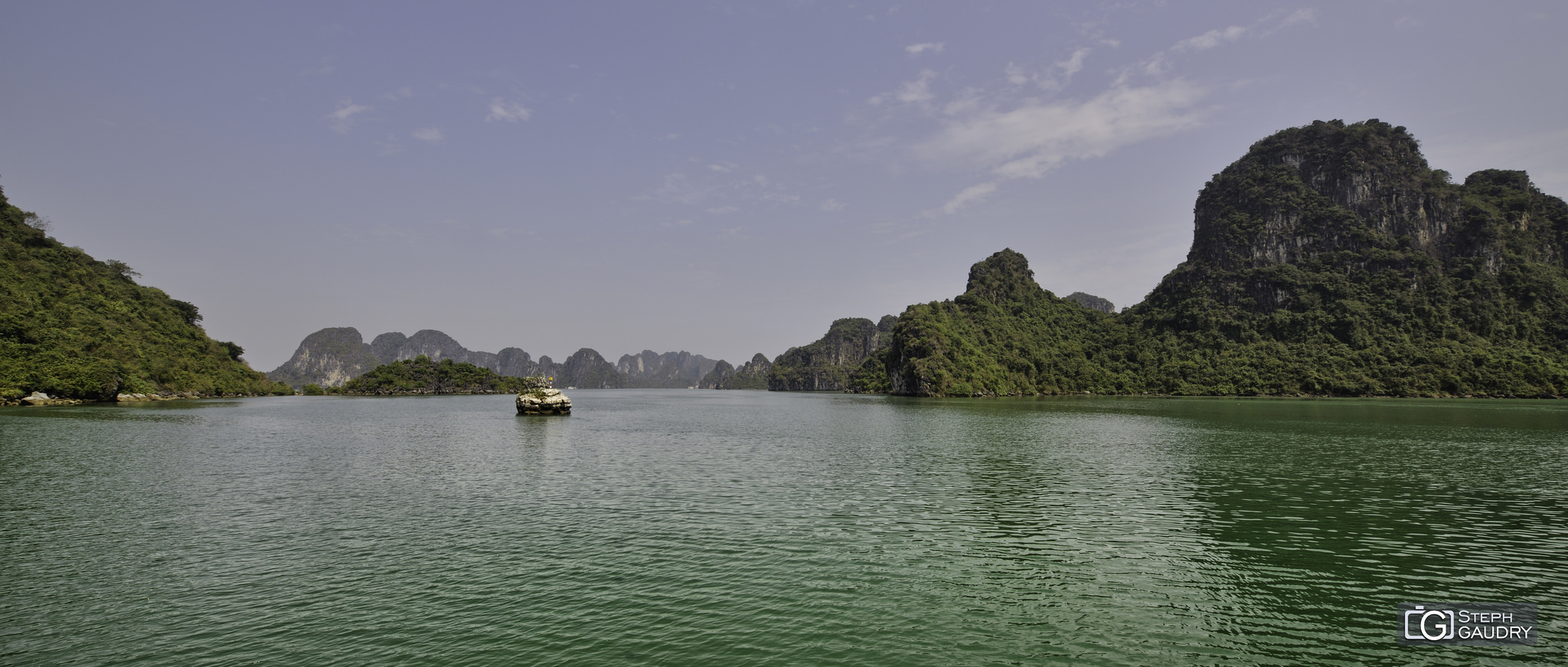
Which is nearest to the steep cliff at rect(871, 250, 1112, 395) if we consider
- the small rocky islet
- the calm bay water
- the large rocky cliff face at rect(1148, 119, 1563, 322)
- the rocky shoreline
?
the large rocky cliff face at rect(1148, 119, 1563, 322)

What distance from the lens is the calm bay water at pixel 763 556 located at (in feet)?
33.0

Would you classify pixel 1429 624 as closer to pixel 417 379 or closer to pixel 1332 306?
pixel 1332 306

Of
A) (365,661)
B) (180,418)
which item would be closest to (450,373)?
(180,418)

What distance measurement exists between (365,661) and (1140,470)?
2963cm

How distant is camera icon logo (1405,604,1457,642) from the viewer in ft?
34.4

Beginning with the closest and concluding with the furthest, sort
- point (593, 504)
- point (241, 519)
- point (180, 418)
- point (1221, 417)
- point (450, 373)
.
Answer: point (241, 519) < point (593, 504) < point (180, 418) < point (1221, 417) < point (450, 373)

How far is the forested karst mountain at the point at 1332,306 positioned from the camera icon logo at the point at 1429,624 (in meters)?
140

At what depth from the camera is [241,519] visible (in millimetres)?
18359

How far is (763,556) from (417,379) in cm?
18871

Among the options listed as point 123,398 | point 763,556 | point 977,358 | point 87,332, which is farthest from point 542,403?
point 977,358

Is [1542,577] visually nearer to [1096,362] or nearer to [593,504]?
[593,504]

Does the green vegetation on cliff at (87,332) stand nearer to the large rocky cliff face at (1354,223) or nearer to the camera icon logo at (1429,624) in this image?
the camera icon logo at (1429,624)

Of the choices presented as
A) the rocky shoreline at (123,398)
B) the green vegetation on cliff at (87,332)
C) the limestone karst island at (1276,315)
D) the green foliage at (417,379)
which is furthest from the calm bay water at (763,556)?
the green foliage at (417,379)

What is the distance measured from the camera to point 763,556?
15195mm
